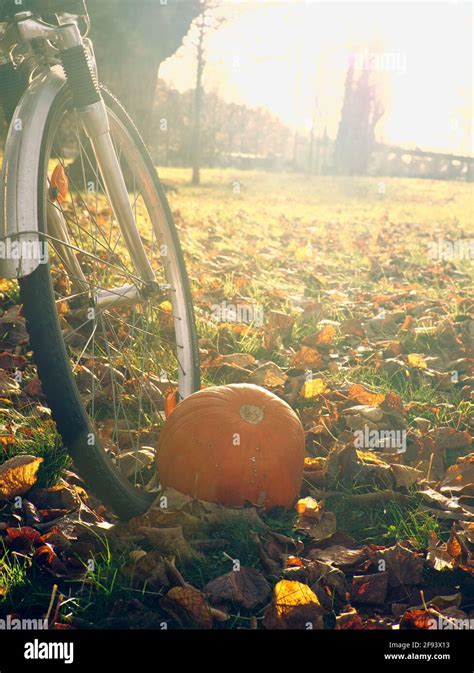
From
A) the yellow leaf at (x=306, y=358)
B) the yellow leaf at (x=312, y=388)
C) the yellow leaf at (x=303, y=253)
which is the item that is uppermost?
the yellow leaf at (x=303, y=253)

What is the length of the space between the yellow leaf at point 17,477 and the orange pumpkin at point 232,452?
1.49 ft

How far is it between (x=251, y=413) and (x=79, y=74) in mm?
1322

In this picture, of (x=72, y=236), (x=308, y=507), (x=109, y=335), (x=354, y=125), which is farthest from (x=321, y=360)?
(x=354, y=125)

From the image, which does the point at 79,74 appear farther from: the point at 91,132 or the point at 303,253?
the point at 303,253

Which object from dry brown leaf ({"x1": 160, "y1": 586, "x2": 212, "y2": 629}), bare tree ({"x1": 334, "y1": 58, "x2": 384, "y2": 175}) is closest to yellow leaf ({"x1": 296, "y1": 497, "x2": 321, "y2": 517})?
dry brown leaf ({"x1": 160, "y1": 586, "x2": 212, "y2": 629})

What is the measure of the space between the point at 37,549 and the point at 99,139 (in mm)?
1465

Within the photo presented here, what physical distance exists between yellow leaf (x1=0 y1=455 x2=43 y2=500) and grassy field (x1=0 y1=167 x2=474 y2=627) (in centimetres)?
11

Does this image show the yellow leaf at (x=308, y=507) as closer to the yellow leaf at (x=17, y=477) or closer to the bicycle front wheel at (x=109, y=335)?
the bicycle front wheel at (x=109, y=335)

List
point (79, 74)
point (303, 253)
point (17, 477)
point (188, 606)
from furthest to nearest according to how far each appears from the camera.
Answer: point (303, 253) → point (17, 477) → point (79, 74) → point (188, 606)

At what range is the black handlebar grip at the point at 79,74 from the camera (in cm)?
237

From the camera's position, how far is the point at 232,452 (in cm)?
256

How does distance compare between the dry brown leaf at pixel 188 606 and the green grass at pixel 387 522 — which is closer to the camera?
the dry brown leaf at pixel 188 606

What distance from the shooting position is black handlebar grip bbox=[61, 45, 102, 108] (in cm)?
237

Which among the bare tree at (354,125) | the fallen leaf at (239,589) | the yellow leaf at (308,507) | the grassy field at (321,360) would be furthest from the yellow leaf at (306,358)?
the bare tree at (354,125)
